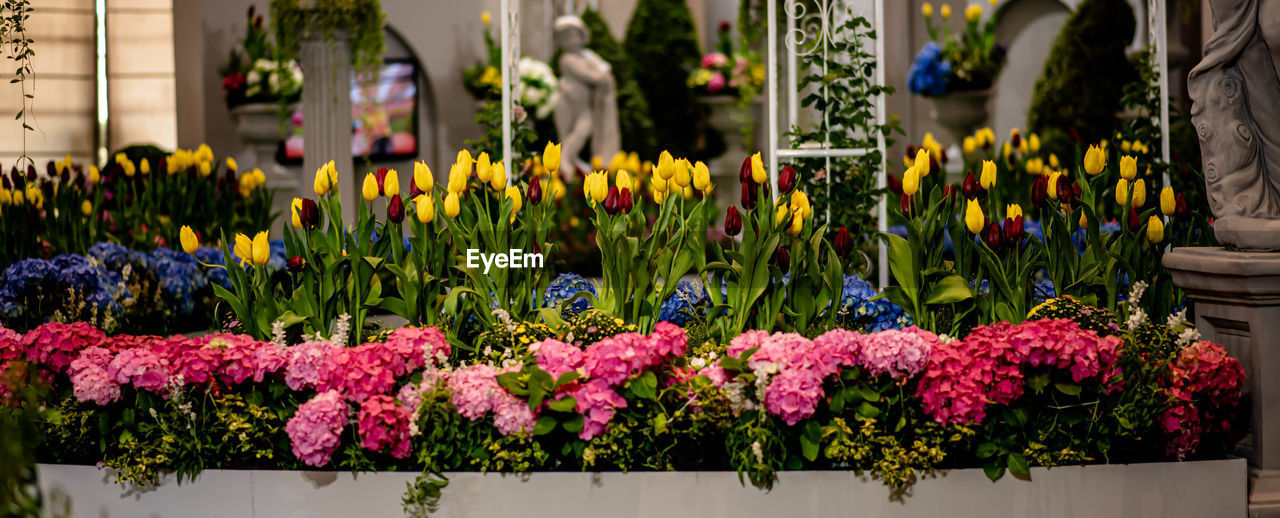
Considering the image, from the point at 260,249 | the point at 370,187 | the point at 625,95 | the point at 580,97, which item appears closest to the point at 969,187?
the point at 370,187

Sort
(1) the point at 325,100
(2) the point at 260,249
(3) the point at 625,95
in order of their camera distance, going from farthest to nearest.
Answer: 1. (3) the point at 625,95
2. (1) the point at 325,100
3. (2) the point at 260,249

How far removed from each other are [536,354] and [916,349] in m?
1.03

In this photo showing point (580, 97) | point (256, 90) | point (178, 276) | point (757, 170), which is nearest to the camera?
point (757, 170)

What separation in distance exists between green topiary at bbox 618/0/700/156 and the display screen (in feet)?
6.92

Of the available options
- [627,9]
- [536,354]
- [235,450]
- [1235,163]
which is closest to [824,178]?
[1235,163]

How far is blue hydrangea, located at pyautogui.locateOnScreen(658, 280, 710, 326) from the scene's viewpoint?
12.3ft

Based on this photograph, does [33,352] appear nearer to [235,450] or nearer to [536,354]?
[235,450]

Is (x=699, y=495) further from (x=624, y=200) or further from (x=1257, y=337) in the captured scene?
(x=1257, y=337)

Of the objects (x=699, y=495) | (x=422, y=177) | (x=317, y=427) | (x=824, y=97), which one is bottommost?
(x=699, y=495)

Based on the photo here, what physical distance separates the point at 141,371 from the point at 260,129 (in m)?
6.14

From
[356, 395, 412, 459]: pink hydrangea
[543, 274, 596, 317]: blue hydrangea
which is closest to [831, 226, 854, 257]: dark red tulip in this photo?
[543, 274, 596, 317]: blue hydrangea

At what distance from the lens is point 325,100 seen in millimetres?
6730

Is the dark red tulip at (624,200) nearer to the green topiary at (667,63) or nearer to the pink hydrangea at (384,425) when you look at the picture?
the pink hydrangea at (384,425)

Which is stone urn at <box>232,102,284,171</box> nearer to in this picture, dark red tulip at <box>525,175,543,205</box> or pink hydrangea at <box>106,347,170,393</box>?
dark red tulip at <box>525,175,543,205</box>
